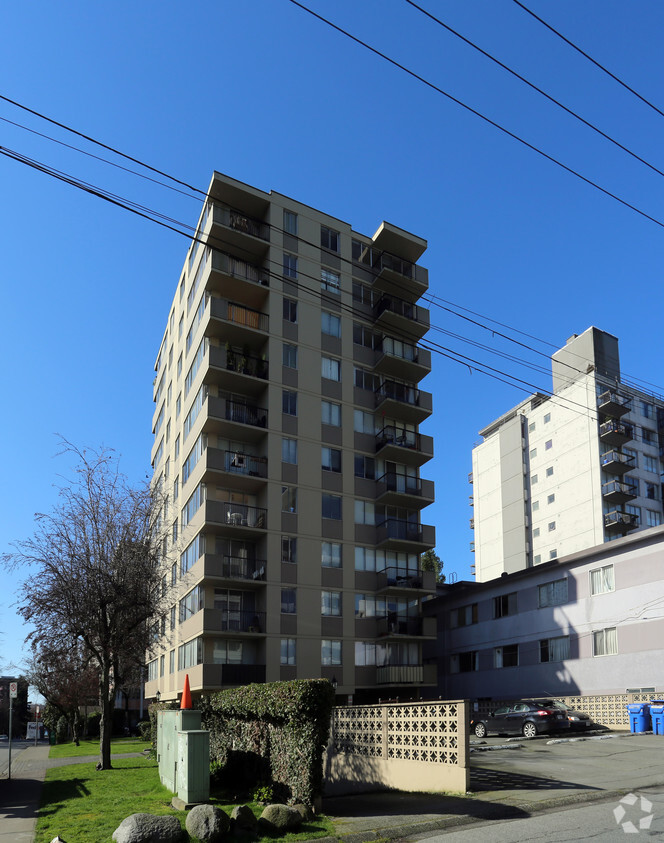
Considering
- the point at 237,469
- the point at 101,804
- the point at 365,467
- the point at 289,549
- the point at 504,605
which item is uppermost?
the point at 365,467

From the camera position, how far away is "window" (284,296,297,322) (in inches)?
1603

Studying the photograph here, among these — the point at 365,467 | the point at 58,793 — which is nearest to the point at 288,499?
the point at 365,467

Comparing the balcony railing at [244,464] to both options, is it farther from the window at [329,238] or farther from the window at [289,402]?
the window at [329,238]

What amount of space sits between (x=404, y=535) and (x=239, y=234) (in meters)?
18.4

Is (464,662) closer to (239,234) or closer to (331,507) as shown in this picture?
(331,507)

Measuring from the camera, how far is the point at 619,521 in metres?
64.1

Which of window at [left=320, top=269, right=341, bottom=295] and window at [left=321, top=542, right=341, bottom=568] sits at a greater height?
window at [left=320, top=269, right=341, bottom=295]

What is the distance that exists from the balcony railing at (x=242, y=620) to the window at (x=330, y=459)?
27.2 feet

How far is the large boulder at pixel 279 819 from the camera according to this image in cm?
1139

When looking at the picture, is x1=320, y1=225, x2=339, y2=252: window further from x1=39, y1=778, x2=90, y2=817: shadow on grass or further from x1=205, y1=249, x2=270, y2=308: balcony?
x1=39, y1=778, x2=90, y2=817: shadow on grass

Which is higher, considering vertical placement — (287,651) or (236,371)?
(236,371)

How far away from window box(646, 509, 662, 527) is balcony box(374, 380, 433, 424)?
34014mm

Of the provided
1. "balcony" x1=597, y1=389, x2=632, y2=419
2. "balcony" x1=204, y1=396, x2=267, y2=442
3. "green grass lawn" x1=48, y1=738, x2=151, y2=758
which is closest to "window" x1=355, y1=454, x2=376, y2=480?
"balcony" x1=204, y1=396, x2=267, y2=442

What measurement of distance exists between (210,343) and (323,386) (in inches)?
253
